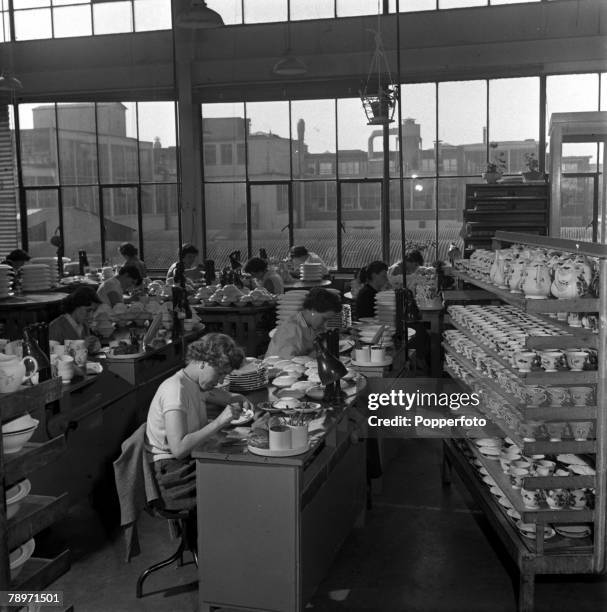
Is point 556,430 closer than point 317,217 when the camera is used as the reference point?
Yes

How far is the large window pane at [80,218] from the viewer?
50.4 feet

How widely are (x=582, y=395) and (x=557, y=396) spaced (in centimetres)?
10

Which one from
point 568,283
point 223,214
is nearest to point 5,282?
point 223,214

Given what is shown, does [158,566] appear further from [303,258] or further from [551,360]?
[303,258]

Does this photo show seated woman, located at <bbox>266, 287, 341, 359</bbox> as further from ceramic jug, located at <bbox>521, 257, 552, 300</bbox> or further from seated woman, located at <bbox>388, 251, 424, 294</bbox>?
seated woman, located at <bbox>388, 251, 424, 294</bbox>

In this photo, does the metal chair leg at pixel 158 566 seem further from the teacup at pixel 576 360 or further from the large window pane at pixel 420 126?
the large window pane at pixel 420 126

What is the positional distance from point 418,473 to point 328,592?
6.05 feet

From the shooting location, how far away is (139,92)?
46.3 feet

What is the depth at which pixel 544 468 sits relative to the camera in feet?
11.8

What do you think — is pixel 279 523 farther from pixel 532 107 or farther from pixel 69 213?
pixel 69 213

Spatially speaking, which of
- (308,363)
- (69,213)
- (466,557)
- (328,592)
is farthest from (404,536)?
(69,213)

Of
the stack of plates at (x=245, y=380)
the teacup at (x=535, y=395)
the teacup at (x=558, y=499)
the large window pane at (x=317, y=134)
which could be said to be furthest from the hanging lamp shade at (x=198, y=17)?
the large window pane at (x=317, y=134)

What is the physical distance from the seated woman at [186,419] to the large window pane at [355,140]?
10.8 metres

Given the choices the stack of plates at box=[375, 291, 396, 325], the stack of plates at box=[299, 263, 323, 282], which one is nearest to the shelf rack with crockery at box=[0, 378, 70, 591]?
the stack of plates at box=[375, 291, 396, 325]
